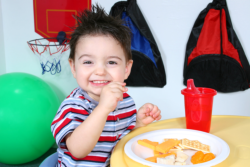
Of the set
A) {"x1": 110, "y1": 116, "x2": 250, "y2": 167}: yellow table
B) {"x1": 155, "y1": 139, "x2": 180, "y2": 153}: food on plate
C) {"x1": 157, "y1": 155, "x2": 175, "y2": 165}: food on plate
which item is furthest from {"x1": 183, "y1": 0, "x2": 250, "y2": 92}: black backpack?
{"x1": 157, "y1": 155, "x2": 175, "y2": 165}: food on plate

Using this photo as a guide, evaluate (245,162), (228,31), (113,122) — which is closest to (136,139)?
(113,122)

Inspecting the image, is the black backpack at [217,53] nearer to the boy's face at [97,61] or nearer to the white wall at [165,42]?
the white wall at [165,42]

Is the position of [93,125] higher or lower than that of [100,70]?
lower

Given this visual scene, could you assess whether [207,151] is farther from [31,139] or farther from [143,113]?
[31,139]

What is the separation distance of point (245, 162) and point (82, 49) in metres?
0.57

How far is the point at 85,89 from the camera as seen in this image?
78 centimetres

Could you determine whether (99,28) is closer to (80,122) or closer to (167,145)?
(80,122)

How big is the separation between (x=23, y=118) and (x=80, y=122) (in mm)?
912

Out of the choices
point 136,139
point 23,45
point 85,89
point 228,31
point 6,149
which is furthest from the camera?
point 23,45

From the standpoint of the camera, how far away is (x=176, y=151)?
62cm

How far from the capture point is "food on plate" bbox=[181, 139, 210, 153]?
2.00 feet

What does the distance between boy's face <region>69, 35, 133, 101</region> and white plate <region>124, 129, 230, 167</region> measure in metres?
0.23

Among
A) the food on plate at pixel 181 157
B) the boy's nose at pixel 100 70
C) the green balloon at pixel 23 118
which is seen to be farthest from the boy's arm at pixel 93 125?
the green balloon at pixel 23 118

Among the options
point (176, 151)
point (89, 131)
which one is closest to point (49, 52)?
point (89, 131)
